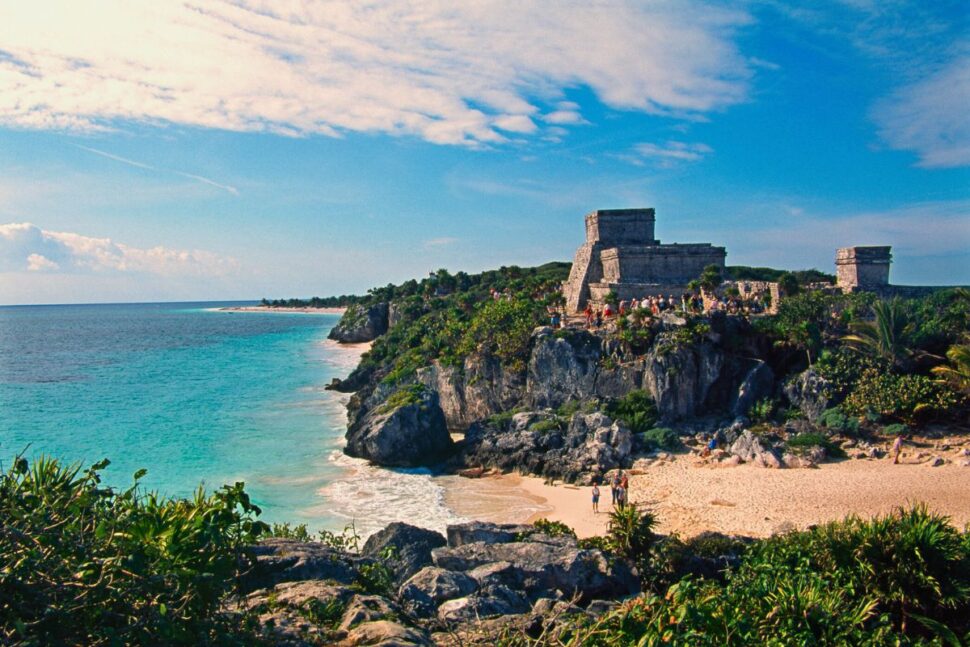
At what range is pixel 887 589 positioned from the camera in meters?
7.47

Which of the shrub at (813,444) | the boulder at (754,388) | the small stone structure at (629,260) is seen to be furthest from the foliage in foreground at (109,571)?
the small stone structure at (629,260)

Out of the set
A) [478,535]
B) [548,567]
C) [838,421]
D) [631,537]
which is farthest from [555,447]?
[548,567]

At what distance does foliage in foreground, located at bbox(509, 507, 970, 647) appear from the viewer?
Result: 16.2 ft

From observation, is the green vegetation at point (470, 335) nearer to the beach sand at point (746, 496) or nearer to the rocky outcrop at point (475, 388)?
the rocky outcrop at point (475, 388)

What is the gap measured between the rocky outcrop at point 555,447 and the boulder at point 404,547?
7430 millimetres

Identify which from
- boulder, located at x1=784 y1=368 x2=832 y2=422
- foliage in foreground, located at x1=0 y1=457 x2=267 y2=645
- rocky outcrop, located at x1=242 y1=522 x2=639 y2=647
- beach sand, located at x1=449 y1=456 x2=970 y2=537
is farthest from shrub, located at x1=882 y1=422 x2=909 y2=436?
foliage in foreground, located at x1=0 y1=457 x2=267 y2=645

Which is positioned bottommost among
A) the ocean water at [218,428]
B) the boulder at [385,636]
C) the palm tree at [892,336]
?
the ocean water at [218,428]

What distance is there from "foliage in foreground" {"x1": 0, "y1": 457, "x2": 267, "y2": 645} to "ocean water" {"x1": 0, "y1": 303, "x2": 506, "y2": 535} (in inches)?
26.6

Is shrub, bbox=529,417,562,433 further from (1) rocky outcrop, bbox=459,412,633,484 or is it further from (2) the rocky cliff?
(2) the rocky cliff

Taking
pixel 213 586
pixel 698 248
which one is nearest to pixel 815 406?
pixel 698 248

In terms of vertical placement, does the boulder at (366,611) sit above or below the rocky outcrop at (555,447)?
above

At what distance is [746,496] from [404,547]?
9484 mm

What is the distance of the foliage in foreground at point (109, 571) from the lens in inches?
150

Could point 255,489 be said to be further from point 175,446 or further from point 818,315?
point 818,315
